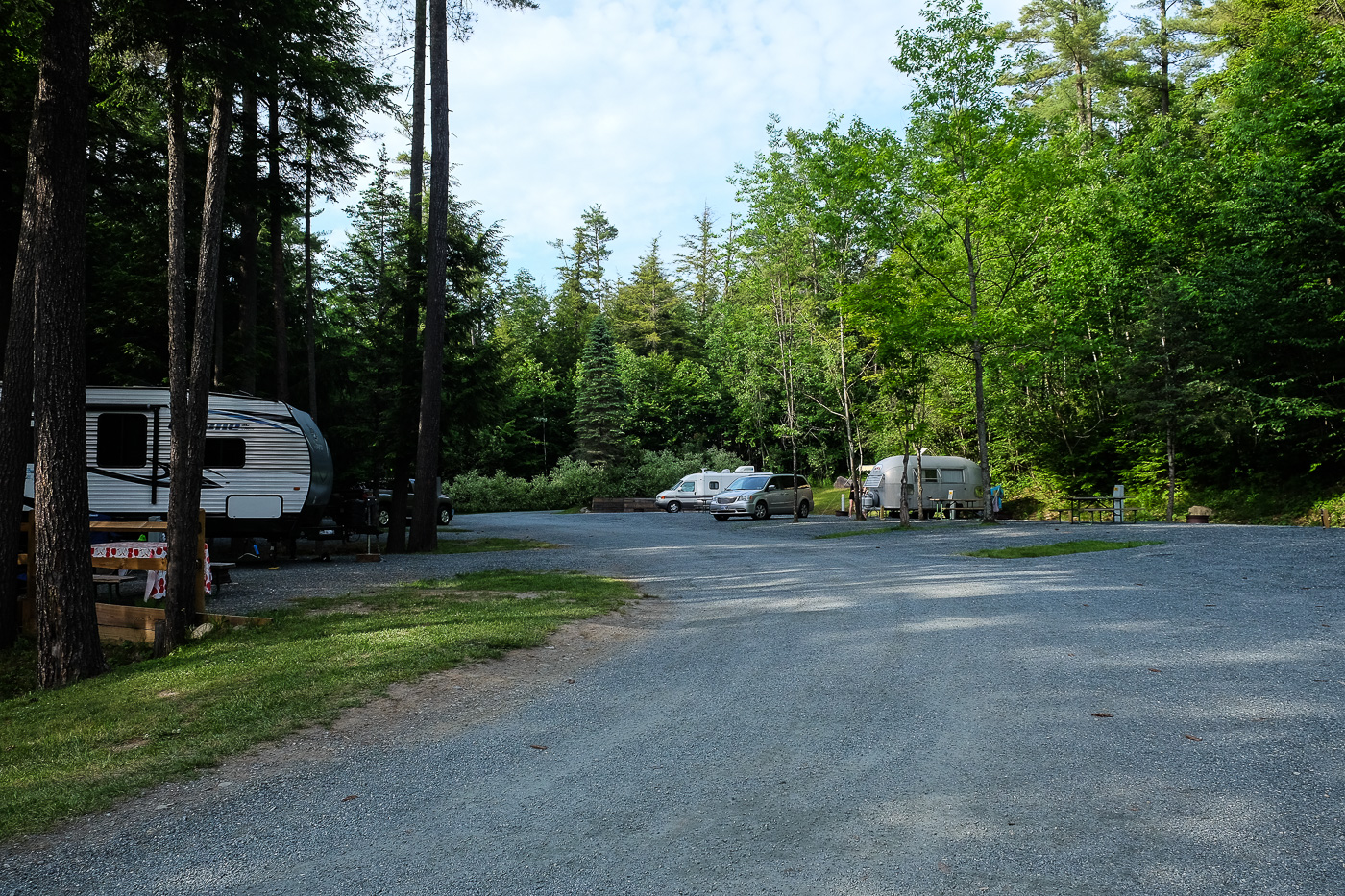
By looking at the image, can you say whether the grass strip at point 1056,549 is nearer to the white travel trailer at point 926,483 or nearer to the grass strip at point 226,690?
the grass strip at point 226,690

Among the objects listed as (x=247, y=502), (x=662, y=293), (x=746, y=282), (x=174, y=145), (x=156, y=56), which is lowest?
(x=247, y=502)

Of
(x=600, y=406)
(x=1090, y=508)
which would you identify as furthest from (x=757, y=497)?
(x=600, y=406)

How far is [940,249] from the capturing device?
21719 millimetres

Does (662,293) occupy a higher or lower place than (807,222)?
higher

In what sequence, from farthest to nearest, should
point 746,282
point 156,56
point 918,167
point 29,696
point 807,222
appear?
point 746,282, point 807,222, point 918,167, point 156,56, point 29,696

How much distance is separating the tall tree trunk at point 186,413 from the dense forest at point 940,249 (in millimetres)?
879

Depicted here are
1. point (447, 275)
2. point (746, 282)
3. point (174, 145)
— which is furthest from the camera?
point (746, 282)

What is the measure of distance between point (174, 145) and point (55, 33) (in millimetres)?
1286

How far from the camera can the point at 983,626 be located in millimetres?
7598

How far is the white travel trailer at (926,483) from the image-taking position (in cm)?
2970

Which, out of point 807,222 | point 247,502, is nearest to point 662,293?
point 807,222

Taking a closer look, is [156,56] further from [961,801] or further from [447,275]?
[961,801]

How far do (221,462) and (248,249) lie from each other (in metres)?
6.60

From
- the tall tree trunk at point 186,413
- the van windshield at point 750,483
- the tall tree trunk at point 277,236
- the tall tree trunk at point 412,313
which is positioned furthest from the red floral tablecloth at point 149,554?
the van windshield at point 750,483
